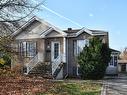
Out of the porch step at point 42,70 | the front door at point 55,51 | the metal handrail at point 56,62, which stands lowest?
the porch step at point 42,70

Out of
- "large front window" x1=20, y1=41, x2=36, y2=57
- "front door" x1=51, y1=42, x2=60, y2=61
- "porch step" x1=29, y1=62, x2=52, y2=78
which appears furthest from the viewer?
"large front window" x1=20, y1=41, x2=36, y2=57

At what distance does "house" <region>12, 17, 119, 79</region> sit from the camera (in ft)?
125

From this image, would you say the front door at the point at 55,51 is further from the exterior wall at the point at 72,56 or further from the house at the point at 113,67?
the house at the point at 113,67

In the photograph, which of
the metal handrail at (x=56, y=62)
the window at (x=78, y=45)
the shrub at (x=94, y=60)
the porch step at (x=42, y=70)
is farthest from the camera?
the window at (x=78, y=45)

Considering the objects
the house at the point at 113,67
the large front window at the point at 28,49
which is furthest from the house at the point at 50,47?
the house at the point at 113,67

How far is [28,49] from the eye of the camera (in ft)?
140

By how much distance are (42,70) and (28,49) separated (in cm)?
624

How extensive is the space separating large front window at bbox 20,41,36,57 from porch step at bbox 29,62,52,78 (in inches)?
154

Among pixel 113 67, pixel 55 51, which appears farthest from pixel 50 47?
pixel 113 67

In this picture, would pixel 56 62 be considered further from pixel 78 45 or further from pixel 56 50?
Answer: pixel 78 45

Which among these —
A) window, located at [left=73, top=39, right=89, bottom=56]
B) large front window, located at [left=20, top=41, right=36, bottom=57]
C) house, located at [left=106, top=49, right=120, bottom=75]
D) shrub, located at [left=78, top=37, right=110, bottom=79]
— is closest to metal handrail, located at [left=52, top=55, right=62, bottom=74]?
window, located at [left=73, top=39, right=89, bottom=56]

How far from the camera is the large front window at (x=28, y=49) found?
42406mm

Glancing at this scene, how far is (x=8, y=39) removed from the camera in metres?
27.8

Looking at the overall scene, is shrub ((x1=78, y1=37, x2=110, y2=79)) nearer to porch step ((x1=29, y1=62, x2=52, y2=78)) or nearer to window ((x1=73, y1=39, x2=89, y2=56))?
window ((x1=73, y1=39, x2=89, y2=56))
